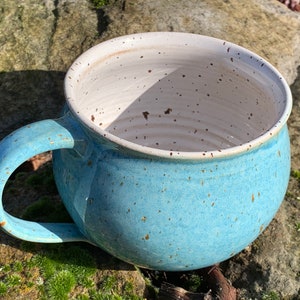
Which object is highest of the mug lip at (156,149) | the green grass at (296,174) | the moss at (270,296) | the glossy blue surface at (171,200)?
the mug lip at (156,149)

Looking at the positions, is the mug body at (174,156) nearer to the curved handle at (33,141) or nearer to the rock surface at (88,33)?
the curved handle at (33,141)

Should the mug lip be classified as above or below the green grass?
above

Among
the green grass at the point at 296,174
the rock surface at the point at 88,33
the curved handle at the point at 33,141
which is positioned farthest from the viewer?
the rock surface at the point at 88,33

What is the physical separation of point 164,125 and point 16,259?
0.95 metres

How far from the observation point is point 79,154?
2.32 meters

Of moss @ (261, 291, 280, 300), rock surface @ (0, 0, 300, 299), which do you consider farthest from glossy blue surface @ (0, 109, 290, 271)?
rock surface @ (0, 0, 300, 299)

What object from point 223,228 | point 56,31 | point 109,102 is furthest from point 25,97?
point 223,228

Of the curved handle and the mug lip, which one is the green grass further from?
the curved handle

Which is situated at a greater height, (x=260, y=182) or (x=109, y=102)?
(x=260, y=182)

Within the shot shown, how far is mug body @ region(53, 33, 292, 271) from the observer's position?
220cm

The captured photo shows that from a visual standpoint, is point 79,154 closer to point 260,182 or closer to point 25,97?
point 260,182

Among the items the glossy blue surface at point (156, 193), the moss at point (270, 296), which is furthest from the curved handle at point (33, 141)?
the moss at point (270, 296)

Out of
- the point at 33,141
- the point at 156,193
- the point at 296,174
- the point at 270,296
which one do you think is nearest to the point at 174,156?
the point at 156,193

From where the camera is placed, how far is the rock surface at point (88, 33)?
3.61 m
